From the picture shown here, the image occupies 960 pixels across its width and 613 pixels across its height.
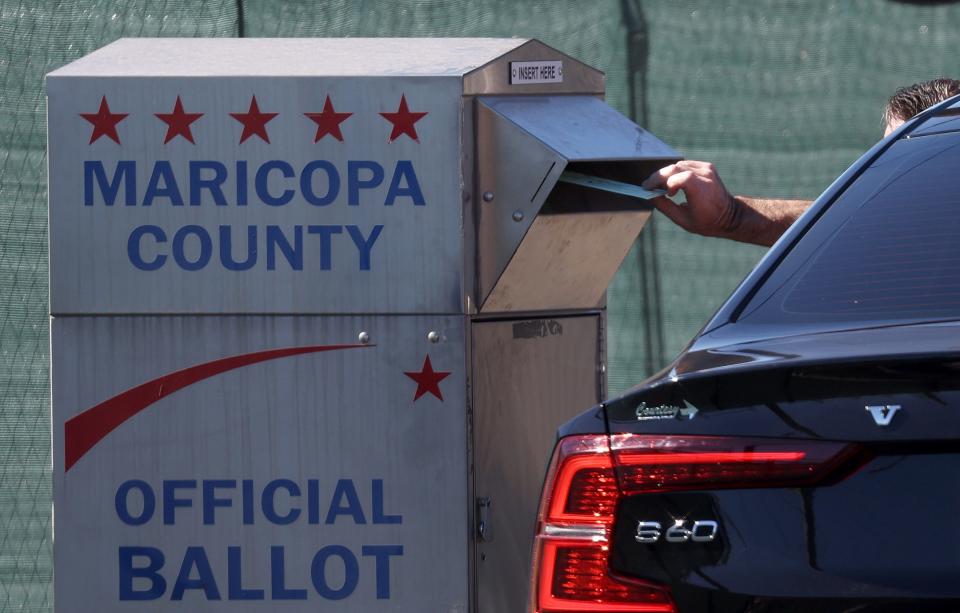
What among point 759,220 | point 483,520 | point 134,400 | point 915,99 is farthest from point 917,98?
point 134,400

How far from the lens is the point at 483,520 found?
3.56 metres

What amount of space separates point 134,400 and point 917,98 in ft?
8.45

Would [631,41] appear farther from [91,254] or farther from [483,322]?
[91,254]

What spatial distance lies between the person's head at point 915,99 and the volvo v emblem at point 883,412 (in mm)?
2849

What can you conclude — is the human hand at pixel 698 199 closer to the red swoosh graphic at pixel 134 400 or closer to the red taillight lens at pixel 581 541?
the red swoosh graphic at pixel 134 400

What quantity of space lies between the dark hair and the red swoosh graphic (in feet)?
6.52

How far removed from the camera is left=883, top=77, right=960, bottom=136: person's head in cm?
434

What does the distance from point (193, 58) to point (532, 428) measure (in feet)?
4.39

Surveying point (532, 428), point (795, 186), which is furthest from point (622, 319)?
point (532, 428)

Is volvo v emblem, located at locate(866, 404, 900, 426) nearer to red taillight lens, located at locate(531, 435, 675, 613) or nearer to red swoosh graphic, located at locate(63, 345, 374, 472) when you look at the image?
red taillight lens, located at locate(531, 435, 675, 613)

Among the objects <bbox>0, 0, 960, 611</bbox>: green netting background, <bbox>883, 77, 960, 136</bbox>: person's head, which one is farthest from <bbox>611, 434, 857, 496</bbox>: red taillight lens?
<bbox>0, 0, 960, 611</bbox>: green netting background

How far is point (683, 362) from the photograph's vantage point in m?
2.03

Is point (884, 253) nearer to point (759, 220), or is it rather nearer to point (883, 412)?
point (883, 412)

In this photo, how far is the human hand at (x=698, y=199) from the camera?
3678mm
